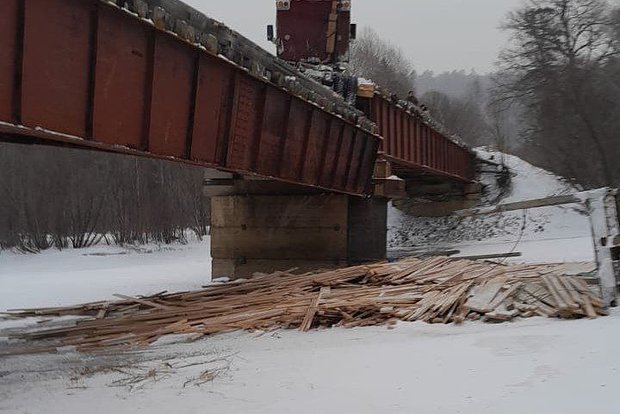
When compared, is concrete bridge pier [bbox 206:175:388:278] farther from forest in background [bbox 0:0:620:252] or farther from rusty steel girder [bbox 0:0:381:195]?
forest in background [bbox 0:0:620:252]

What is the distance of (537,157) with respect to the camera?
36.6 meters

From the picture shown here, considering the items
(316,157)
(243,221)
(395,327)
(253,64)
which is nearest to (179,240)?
(243,221)

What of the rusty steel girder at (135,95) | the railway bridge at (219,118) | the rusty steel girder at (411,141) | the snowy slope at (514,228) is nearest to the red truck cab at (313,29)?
the rusty steel girder at (411,141)

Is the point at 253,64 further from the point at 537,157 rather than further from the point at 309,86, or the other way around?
the point at 537,157

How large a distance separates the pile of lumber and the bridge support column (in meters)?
3.97

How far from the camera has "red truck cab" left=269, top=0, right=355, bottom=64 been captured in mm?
17016

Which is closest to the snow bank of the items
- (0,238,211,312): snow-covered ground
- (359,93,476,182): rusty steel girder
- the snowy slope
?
the snowy slope

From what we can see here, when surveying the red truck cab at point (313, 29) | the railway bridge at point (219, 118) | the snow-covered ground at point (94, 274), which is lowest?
the snow-covered ground at point (94, 274)

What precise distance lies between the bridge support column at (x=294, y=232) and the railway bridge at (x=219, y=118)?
0.09ft

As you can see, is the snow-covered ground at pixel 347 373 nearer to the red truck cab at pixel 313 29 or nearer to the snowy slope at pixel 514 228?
the red truck cab at pixel 313 29

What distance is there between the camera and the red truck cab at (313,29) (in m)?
17.0

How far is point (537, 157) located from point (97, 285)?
2799 centimetres

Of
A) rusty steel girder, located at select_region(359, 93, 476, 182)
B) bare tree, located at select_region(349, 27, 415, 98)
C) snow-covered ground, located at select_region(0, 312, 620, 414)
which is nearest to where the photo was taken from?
snow-covered ground, located at select_region(0, 312, 620, 414)

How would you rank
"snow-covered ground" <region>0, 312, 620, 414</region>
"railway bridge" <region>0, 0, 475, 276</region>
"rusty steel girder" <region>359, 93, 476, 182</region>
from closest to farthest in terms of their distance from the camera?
"snow-covered ground" <region>0, 312, 620, 414</region>, "railway bridge" <region>0, 0, 475, 276</region>, "rusty steel girder" <region>359, 93, 476, 182</region>
